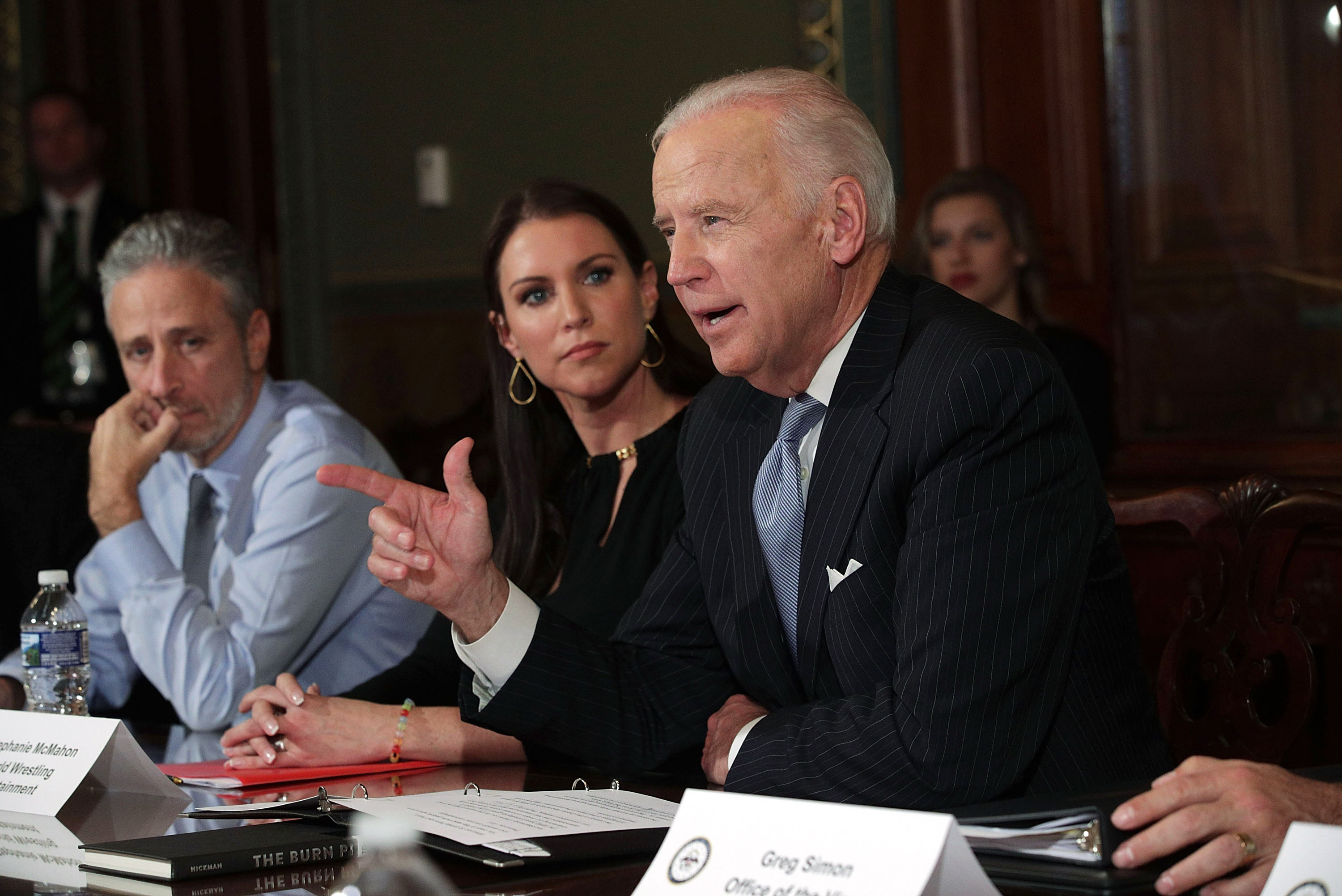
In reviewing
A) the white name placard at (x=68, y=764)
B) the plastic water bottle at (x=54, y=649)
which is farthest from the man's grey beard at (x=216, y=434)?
the white name placard at (x=68, y=764)

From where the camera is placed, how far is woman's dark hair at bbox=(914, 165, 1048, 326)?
349cm

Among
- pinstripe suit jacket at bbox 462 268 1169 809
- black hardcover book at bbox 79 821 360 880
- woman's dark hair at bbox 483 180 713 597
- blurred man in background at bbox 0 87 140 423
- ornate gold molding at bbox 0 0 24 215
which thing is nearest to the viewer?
black hardcover book at bbox 79 821 360 880

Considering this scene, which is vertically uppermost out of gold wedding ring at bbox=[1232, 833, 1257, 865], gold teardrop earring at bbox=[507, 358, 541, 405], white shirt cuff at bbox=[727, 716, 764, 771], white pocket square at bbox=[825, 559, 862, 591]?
gold teardrop earring at bbox=[507, 358, 541, 405]

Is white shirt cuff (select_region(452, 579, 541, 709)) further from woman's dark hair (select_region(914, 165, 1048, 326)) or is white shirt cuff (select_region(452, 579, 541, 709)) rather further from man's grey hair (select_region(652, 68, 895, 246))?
woman's dark hair (select_region(914, 165, 1048, 326))

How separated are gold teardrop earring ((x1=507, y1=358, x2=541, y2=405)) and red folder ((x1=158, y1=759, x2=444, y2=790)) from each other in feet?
2.63

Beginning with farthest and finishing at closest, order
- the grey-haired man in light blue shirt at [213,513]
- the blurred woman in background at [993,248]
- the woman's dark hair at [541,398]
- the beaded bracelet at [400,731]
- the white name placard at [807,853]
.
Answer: the blurred woman in background at [993,248]
the woman's dark hair at [541,398]
the grey-haired man in light blue shirt at [213,513]
the beaded bracelet at [400,731]
the white name placard at [807,853]

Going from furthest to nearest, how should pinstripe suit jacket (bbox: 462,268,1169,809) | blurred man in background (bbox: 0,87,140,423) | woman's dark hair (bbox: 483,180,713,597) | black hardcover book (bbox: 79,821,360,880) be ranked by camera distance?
blurred man in background (bbox: 0,87,140,423), woman's dark hair (bbox: 483,180,713,597), pinstripe suit jacket (bbox: 462,268,1169,809), black hardcover book (bbox: 79,821,360,880)

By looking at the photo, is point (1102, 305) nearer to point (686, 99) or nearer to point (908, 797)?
point (686, 99)

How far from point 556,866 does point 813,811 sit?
26cm

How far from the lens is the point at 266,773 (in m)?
1.62

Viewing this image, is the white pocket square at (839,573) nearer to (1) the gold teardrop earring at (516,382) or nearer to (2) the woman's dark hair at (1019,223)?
(1) the gold teardrop earring at (516,382)

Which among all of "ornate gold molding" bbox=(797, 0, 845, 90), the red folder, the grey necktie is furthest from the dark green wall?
the red folder

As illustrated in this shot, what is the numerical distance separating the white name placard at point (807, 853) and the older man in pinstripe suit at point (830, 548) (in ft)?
1.19

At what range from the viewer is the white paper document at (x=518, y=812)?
116 centimetres
